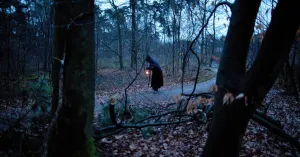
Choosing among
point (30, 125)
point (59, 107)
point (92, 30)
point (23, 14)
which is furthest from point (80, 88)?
point (23, 14)

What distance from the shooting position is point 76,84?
9.29 feet

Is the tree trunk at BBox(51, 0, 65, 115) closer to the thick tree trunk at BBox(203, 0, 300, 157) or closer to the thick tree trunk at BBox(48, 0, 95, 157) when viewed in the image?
the thick tree trunk at BBox(48, 0, 95, 157)

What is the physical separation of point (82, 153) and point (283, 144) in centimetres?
460

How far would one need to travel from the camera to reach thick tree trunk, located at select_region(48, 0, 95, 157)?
2760 mm

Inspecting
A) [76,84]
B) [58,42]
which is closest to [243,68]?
[76,84]

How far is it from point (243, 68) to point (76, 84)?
2178 mm

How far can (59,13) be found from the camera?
3002 mm

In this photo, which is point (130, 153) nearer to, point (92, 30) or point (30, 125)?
point (30, 125)

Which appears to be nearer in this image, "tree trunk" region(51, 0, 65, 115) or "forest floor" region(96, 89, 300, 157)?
"tree trunk" region(51, 0, 65, 115)

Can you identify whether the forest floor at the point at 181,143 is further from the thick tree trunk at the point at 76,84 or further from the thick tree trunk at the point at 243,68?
the thick tree trunk at the point at 243,68

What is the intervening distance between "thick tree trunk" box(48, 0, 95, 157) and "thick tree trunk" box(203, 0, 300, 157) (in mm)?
1807

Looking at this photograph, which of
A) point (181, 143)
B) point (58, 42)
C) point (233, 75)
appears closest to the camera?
point (233, 75)

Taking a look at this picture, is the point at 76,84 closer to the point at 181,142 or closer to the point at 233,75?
the point at 233,75

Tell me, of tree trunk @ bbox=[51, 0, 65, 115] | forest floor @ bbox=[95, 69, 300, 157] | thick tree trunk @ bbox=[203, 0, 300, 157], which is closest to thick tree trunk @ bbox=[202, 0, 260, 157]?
thick tree trunk @ bbox=[203, 0, 300, 157]
